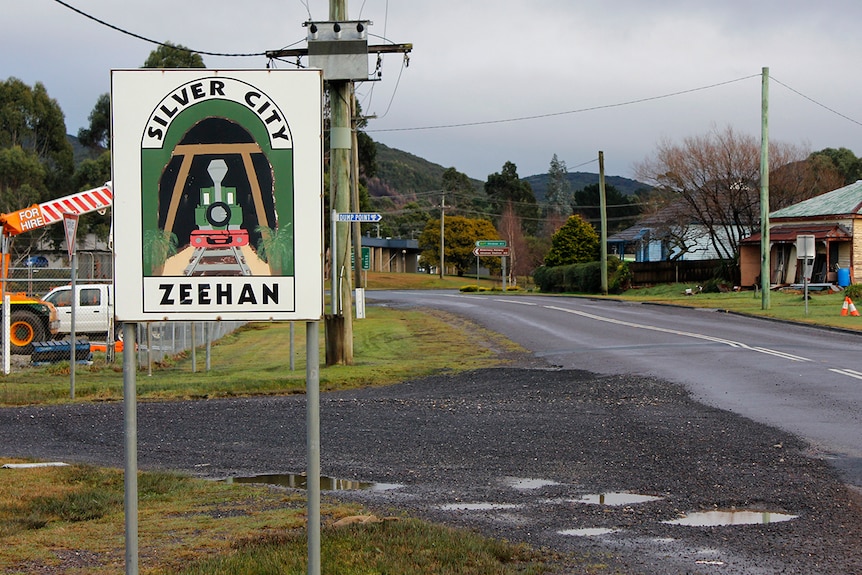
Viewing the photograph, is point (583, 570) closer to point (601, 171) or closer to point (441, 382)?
point (441, 382)

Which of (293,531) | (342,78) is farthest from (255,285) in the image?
(342,78)

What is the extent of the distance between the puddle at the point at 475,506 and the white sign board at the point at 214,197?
3601 mm

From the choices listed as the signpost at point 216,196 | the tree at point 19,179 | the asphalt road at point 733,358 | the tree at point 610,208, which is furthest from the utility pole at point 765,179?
the tree at point 610,208

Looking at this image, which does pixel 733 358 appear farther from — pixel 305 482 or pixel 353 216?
pixel 305 482

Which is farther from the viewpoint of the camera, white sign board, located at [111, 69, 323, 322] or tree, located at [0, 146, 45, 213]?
tree, located at [0, 146, 45, 213]

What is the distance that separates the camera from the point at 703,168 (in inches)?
2219

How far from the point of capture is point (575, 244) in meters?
69.1

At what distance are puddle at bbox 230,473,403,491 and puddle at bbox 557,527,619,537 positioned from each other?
2144mm

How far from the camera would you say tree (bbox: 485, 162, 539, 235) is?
136000 millimetres

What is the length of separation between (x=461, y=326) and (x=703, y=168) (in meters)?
29.2

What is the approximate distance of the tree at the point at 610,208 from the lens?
120250 millimetres

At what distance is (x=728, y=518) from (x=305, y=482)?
383 centimetres

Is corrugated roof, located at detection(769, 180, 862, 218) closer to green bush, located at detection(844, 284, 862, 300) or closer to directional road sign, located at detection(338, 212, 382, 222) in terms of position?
green bush, located at detection(844, 284, 862, 300)

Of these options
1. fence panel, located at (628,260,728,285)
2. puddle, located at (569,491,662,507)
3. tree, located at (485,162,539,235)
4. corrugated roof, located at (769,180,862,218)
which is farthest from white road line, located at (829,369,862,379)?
tree, located at (485,162,539,235)
